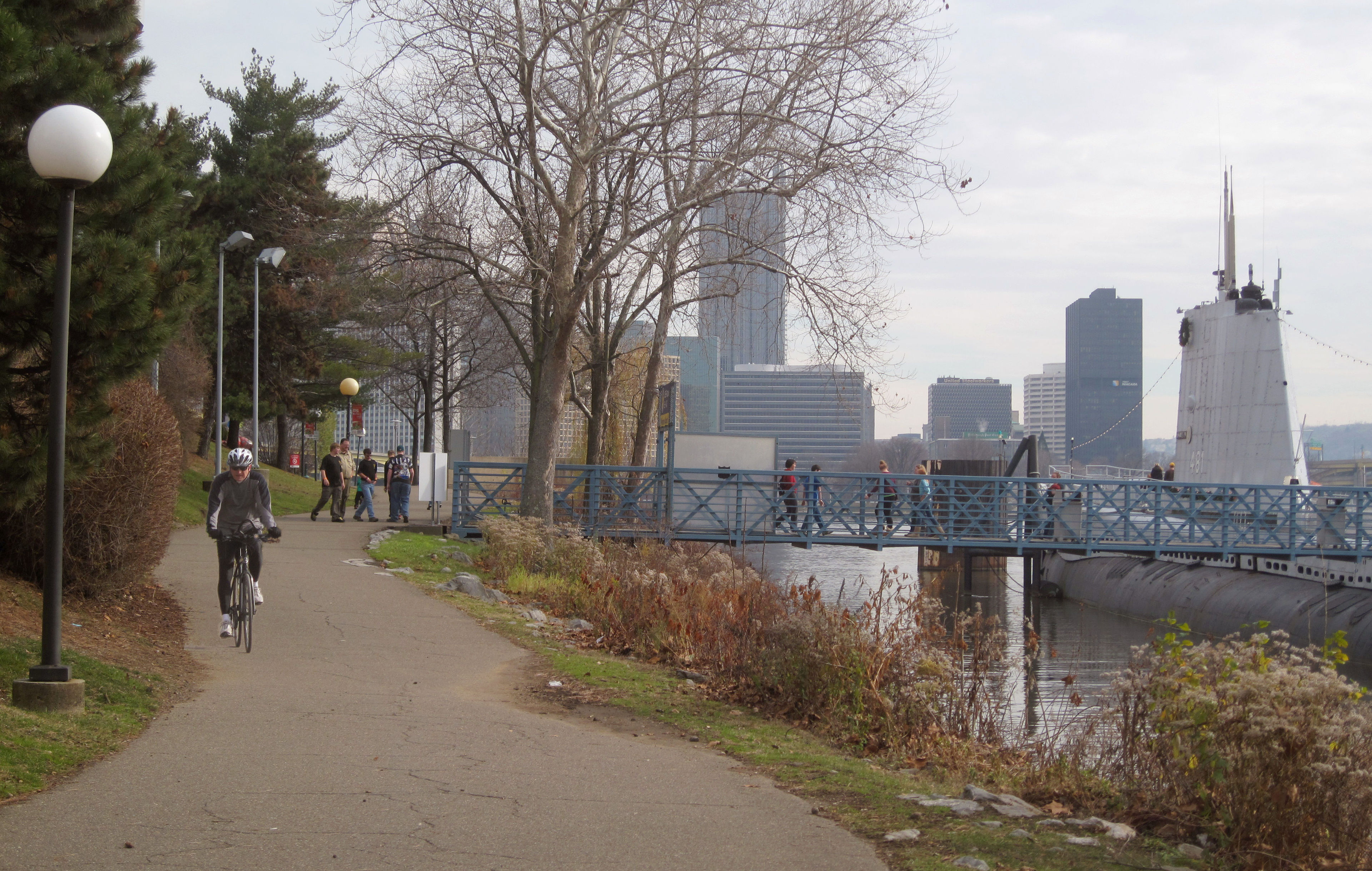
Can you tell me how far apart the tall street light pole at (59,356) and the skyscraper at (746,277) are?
13.5 m

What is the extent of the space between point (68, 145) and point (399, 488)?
20799 mm

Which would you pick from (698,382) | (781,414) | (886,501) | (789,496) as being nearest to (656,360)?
→ (789,496)

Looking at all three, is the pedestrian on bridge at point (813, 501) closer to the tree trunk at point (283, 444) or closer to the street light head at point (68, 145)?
the street light head at point (68, 145)

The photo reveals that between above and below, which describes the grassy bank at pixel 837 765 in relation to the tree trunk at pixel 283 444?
below

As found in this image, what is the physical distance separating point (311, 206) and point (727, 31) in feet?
67.3

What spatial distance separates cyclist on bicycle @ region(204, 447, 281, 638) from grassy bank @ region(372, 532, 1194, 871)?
9.70 feet

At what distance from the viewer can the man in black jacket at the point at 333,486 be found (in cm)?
2658

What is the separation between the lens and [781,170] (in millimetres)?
19828

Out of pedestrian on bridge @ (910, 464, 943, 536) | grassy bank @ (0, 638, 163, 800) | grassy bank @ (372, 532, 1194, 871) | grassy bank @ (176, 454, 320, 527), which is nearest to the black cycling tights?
grassy bank @ (0, 638, 163, 800)

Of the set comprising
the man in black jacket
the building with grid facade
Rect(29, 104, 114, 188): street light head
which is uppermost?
the building with grid facade

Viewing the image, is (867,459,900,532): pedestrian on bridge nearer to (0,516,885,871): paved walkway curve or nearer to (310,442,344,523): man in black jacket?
(310,442,344,523): man in black jacket

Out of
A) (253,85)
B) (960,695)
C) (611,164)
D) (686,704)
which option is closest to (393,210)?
(611,164)

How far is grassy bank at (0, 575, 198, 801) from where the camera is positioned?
619 centimetres

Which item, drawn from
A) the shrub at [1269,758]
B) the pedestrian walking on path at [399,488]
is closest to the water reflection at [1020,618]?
the shrub at [1269,758]
